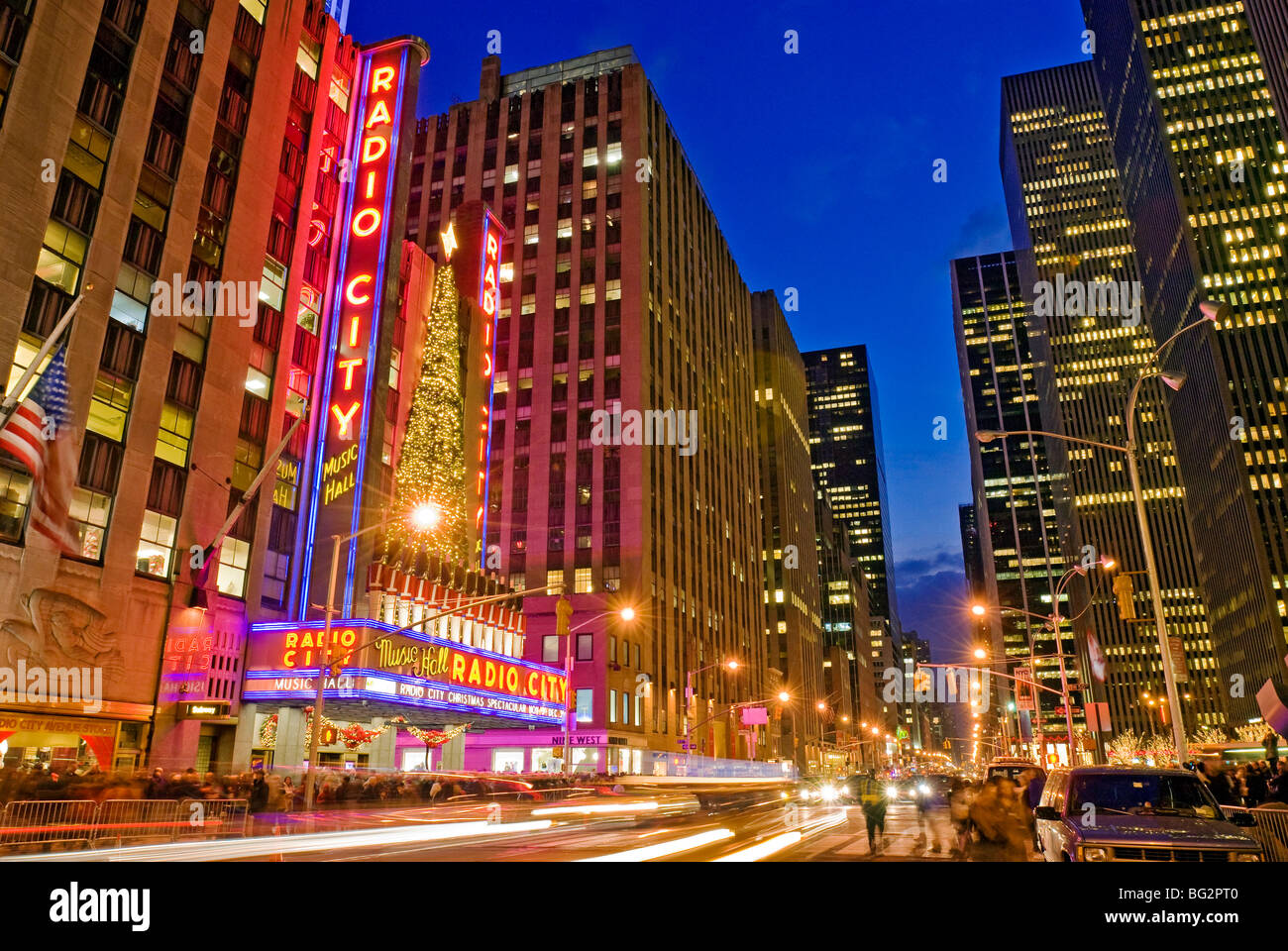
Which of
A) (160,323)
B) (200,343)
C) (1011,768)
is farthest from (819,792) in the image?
(160,323)

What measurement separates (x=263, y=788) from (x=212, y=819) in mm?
6828

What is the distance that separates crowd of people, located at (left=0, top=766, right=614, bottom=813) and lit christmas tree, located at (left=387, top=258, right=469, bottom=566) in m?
13.2

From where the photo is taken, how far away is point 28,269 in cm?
2998

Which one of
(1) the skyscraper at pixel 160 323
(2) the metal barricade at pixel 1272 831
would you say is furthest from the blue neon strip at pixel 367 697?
(2) the metal barricade at pixel 1272 831

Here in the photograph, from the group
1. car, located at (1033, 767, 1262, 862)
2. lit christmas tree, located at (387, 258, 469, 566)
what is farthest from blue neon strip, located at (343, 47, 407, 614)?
car, located at (1033, 767, 1262, 862)

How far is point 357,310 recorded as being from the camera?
141ft

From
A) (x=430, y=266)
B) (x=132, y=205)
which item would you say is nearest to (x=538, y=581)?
(x=430, y=266)

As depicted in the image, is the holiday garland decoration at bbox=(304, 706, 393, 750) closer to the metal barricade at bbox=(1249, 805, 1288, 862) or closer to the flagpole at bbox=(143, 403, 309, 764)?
the flagpole at bbox=(143, 403, 309, 764)

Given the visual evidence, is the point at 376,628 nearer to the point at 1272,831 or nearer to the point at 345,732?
the point at 345,732

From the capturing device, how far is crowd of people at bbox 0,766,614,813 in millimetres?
22016

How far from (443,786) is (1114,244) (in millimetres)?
203937

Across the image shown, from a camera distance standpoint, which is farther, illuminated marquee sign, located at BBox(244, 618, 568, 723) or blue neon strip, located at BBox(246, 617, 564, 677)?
blue neon strip, located at BBox(246, 617, 564, 677)

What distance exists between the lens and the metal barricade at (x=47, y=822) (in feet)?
52.1

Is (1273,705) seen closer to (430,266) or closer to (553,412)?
(430,266)
